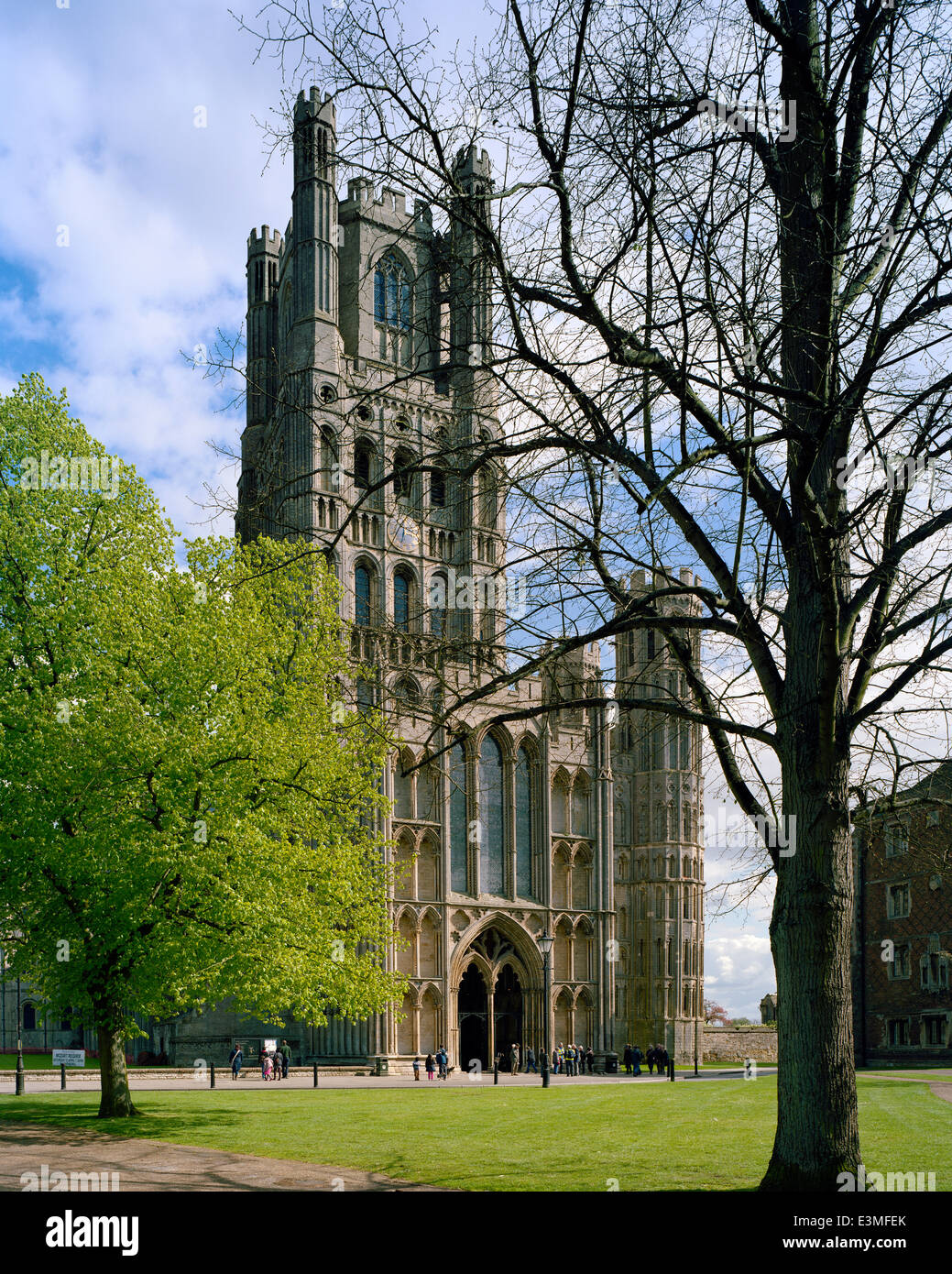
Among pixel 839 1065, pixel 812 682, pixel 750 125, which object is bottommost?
pixel 839 1065

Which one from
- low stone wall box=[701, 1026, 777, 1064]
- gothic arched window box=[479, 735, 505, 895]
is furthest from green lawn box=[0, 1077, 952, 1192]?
low stone wall box=[701, 1026, 777, 1064]

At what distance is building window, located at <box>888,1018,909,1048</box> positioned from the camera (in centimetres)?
4853

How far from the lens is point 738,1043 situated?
62.5 meters

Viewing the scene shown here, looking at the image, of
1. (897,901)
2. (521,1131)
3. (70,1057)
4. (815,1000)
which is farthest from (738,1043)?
(815,1000)

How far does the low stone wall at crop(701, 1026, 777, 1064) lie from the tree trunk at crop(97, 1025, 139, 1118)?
4523 cm

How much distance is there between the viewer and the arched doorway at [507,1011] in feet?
166

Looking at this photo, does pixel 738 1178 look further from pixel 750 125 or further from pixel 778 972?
pixel 750 125

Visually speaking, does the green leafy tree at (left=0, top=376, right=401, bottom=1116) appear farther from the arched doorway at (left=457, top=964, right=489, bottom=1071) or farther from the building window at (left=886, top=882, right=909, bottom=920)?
the building window at (left=886, top=882, right=909, bottom=920)

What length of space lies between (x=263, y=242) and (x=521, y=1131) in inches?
2063

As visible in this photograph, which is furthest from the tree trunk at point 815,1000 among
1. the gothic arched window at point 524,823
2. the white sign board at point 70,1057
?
the gothic arched window at point 524,823

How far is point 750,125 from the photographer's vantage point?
388 inches

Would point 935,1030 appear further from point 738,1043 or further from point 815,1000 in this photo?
point 815,1000
